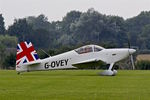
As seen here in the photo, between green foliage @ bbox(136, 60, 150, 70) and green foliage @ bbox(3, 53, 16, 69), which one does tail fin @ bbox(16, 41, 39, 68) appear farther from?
green foliage @ bbox(3, 53, 16, 69)

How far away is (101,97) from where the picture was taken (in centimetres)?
1369

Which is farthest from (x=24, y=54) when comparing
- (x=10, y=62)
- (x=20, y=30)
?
(x=20, y=30)

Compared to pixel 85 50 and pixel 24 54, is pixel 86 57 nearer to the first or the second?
pixel 85 50

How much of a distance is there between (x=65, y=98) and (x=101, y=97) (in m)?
0.90

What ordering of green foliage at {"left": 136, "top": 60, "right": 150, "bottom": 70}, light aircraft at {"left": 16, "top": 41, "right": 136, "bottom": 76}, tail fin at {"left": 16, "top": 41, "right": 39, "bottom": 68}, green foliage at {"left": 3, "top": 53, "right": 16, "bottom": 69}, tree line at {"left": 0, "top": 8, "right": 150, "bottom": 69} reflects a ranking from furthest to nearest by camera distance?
tree line at {"left": 0, "top": 8, "right": 150, "bottom": 69}
green foliage at {"left": 3, "top": 53, "right": 16, "bottom": 69}
green foliage at {"left": 136, "top": 60, "right": 150, "bottom": 70}
tail fin at {"left": 16, "top": 41, "right": 39, "bottom": 68}
light aircraft at {"left": 16, "top": 41, "right": 136, "bottom": 76}

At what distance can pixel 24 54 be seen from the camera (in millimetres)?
31641

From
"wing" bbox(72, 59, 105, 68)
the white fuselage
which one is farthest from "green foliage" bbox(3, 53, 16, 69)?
"wing" bbox(72, 59, 105, 68)

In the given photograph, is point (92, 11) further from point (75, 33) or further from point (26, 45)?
point (26, 45)

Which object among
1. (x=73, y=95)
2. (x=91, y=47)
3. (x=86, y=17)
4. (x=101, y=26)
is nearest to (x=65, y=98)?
(x=73, y=95)

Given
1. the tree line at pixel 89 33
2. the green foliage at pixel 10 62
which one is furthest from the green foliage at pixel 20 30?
the green foliage at pixel 10 62

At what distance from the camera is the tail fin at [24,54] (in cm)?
3161

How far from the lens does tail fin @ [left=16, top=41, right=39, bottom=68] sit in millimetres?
31609

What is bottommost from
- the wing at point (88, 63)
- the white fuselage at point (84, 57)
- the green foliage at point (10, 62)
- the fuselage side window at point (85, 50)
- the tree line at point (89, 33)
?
the wing at point (88, 63)

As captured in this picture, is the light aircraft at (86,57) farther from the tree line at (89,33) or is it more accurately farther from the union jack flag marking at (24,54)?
the tree line at (89,33)
